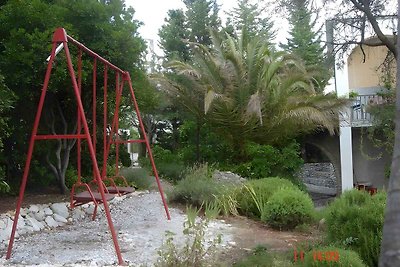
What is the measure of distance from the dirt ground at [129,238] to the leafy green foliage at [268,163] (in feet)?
18.7

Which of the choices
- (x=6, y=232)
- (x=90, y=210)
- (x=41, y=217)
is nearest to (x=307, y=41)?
(x=90, y=210)

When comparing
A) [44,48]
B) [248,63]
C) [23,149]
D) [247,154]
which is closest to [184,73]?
[248,63]

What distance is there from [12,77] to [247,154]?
928cm

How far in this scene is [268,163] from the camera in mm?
15258

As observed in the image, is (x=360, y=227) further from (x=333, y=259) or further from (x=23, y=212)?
(x=23, y=212)

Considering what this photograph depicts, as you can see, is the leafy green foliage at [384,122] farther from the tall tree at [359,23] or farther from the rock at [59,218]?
the rock at [59,218]

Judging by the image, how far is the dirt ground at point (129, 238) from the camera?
547 centimetres

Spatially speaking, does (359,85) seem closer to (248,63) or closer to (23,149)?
(248,63)

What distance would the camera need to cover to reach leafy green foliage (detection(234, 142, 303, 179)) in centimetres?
1502

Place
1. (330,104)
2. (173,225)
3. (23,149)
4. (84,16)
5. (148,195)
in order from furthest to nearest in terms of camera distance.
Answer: (330,104) → (148,195) → (23,149) → (84,16) → (173,225)

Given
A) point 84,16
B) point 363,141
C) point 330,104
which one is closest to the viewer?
point 84,16

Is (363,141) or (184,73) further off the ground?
(184,73)

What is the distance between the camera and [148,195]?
11.2 meters

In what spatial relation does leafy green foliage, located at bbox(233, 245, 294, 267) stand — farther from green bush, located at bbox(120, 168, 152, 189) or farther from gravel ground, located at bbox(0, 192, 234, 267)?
green bush, located at bbox(120, 168, 152, 189)
